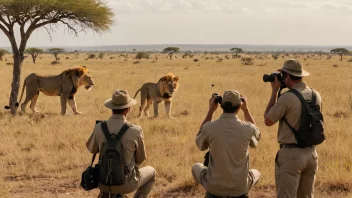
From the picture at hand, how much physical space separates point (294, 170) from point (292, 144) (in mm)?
291

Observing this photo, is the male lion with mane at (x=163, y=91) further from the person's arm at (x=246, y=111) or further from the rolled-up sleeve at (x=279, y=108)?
the rolled-up sleeve at (x=279, y=108)

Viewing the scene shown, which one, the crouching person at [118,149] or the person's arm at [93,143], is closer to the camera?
the crouching person at [118,149]

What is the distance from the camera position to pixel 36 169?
8062mm

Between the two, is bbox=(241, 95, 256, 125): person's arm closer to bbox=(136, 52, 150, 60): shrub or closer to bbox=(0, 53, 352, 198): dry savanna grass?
bbox=(0, 53, 352, 198): dry savanna grass

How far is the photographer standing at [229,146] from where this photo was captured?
478 centimetres

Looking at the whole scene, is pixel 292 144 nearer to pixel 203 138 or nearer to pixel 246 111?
pixel 246 111

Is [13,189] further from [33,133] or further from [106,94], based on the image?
[106,94]

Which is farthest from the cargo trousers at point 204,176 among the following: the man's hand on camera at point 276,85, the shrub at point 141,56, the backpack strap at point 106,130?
the shrub at point 141,56

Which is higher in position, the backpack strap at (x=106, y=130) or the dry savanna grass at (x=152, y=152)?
the backpack strap at (x=106, y=130)

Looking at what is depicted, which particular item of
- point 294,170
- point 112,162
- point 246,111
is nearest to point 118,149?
point 112,162

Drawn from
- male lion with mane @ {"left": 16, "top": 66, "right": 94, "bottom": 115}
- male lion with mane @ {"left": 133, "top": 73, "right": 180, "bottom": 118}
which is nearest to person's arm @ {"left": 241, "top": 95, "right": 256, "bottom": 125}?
male lion with mane @ {"left": 133, "top": 73, "right": 180, "bottom": 118}

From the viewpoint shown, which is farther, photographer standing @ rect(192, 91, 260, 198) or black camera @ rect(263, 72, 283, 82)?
black camera @ rect(263, 72, 283, 82)

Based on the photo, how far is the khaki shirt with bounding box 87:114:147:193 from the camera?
5102mm

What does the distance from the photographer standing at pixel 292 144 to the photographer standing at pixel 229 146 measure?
426 mm
